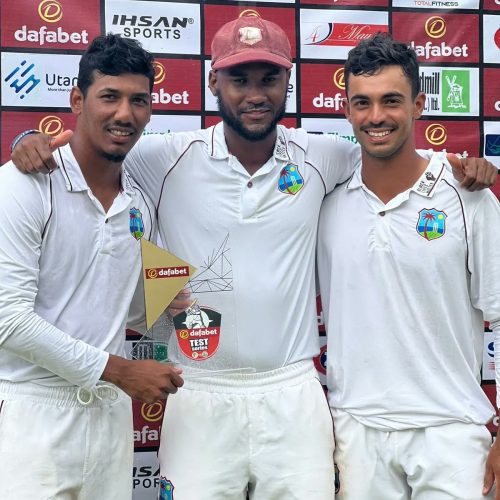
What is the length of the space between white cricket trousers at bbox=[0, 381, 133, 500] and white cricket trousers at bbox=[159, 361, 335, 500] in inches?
6.7

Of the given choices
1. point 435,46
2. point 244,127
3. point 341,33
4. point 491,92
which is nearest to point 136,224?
point 244,127

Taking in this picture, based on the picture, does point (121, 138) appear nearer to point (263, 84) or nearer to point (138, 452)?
point (263, 84)

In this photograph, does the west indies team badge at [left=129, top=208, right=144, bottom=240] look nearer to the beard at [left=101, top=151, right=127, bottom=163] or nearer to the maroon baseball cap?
the beard at [left=101, top=151, right=127, bottom=163]

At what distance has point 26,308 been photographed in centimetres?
177

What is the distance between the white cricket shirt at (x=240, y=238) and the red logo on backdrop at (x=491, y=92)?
103 centimetres

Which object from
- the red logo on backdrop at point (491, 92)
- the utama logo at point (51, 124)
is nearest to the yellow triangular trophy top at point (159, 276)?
the utama logo at point (51, 124)

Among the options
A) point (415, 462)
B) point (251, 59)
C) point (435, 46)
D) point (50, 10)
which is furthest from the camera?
point (435, 46)

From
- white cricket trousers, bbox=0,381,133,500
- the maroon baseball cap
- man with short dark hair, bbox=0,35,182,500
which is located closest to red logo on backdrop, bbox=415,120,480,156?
the maroon baseball cap

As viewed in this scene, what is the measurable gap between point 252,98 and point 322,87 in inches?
30.3

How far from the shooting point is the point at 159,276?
196 cm

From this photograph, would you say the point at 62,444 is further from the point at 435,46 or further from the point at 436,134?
the point at 435,46

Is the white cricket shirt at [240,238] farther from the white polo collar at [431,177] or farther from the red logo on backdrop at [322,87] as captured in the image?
the red logo on backdrop at [322,87]

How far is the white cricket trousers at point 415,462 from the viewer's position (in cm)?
192

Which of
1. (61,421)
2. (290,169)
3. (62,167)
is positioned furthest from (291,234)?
(61,421)
